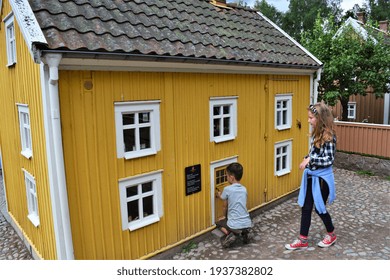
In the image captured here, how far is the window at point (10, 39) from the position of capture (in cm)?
554

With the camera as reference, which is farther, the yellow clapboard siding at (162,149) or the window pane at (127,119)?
the window pane at (127,119)

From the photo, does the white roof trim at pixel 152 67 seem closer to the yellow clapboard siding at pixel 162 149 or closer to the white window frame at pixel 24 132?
the yellow clapboard siding at pixel 162 149

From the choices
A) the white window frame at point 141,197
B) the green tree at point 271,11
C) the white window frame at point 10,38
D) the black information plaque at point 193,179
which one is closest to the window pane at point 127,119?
the white window frame at point 141,197

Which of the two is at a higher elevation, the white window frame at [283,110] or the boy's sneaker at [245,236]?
the white window frame at [283,110]

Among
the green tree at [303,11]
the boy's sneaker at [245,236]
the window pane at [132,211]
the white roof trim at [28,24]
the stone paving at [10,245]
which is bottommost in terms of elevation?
the stone paving at [10,245]

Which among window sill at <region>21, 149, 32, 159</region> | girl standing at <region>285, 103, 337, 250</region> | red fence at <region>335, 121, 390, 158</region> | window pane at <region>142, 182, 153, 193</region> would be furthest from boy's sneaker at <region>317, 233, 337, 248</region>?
red fence at <region>335, 121, 390, 158</region>

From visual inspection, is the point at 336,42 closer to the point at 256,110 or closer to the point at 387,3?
the point at 256,110

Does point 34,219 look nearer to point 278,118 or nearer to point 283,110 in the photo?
point 278,118

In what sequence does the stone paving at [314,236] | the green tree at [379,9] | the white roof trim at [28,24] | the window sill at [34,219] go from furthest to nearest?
the green tree at [379,9]
the stone paving at [314,236]
the window sill at [34,219]
the white roof trim at [28,24]

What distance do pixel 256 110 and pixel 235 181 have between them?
7.45ft

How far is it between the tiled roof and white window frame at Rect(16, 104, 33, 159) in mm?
1861

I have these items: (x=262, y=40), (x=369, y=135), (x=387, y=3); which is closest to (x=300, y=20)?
Answer: (x=387, y=3)

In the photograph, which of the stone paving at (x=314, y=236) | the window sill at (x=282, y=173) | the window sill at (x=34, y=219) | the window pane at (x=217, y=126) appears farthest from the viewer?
the window sill at (x=282, y=173)

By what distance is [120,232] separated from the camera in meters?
5.36
